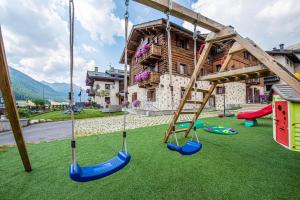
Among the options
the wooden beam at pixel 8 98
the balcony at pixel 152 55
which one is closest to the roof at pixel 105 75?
the balcony at pixel 152 55

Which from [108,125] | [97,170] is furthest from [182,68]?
[97,170]

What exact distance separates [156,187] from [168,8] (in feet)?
8.40

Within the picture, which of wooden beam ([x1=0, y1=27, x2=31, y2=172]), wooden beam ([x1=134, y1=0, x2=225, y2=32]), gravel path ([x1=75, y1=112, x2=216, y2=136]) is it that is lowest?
gravel path ([x1=75, y1=112, x2=216, y2=136])

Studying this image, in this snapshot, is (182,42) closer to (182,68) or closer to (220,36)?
(182,68)

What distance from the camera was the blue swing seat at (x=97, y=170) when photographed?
1.44 m

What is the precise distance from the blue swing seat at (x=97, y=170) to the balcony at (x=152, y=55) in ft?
38.5

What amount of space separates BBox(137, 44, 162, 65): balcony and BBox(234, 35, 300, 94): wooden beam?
35.6 ft

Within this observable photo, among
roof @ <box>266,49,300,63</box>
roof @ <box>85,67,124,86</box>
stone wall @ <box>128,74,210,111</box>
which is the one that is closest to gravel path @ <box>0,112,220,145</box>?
stone wall @ <box>128,74,210,111</box>

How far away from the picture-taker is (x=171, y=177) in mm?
2137

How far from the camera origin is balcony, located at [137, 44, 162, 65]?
12.5 m

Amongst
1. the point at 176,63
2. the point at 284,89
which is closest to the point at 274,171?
the point at 284,89

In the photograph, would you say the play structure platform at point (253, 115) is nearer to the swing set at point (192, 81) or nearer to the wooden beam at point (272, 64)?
the swing set at point (192, 81)

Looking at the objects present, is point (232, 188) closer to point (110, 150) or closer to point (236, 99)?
point (110, 150)

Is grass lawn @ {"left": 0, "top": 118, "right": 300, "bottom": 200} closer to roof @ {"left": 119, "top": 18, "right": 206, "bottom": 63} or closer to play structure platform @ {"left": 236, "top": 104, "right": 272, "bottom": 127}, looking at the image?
play structure platform @ {"left": 236, "top": 104, "right": 272, "bottom": 127}
